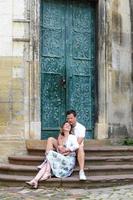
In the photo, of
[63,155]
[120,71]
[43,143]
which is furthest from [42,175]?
[120,71]

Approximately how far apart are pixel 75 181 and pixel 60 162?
1.46 ft

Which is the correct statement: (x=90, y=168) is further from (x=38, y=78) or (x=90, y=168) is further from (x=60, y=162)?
(x=38, y=78)

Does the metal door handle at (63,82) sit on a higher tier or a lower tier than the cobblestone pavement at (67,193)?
higher

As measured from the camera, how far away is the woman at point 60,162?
30.9 feet

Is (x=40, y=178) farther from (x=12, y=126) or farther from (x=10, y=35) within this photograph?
(x=10, y=35)

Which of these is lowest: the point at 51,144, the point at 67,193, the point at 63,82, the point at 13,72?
the point at 67,193

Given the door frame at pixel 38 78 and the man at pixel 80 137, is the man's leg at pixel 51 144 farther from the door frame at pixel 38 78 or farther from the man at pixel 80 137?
the door frame at pixel 38 78

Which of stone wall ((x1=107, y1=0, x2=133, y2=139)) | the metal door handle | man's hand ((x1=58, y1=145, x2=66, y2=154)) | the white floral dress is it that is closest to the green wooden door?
the metal door handle

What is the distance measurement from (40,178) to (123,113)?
11.7 feet

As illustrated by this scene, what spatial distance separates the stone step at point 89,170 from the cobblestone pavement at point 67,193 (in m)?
0.47

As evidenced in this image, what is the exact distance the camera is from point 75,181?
9352mm

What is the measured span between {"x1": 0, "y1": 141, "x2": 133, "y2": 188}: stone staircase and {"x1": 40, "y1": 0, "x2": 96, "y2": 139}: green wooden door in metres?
1.06

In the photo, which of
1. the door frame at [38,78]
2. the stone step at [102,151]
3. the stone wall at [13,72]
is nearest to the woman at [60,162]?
the stone step at [102,151]

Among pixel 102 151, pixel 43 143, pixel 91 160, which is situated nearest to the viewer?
pixel 91 160
